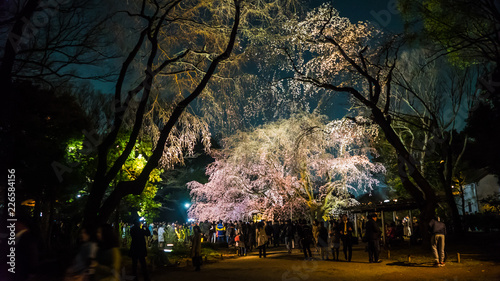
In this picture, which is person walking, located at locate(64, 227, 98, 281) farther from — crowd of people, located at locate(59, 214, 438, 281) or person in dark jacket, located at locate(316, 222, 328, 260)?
person in dark jacket, located at locate(316, 222, 328, 260)

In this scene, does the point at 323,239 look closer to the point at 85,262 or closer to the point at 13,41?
the point at 85,262

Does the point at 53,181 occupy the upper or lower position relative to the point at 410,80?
lower

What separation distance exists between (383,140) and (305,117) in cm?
745

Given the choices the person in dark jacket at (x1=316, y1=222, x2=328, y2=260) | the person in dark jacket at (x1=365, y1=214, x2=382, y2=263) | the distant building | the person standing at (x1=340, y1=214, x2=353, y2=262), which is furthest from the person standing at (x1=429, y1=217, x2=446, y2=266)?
the distant building

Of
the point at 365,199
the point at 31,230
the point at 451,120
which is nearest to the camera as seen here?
the point at 31,230

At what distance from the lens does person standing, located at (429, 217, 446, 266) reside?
1232 centimetres

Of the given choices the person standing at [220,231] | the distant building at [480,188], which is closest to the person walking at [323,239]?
the person standing at [220,231]

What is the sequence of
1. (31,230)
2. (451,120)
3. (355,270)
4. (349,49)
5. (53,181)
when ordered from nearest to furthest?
(31,230) → (355,270) → (349,49) → (53,181) → (451,120)

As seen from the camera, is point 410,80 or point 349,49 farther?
point 410,80

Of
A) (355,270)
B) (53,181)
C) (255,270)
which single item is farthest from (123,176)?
(355,270)

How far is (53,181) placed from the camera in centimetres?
2050

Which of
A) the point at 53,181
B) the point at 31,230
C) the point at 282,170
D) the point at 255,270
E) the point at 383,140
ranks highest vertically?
the point at 383,140

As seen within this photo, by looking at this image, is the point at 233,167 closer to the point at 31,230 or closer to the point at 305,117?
the point at 305,117

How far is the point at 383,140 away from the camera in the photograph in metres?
31.5
